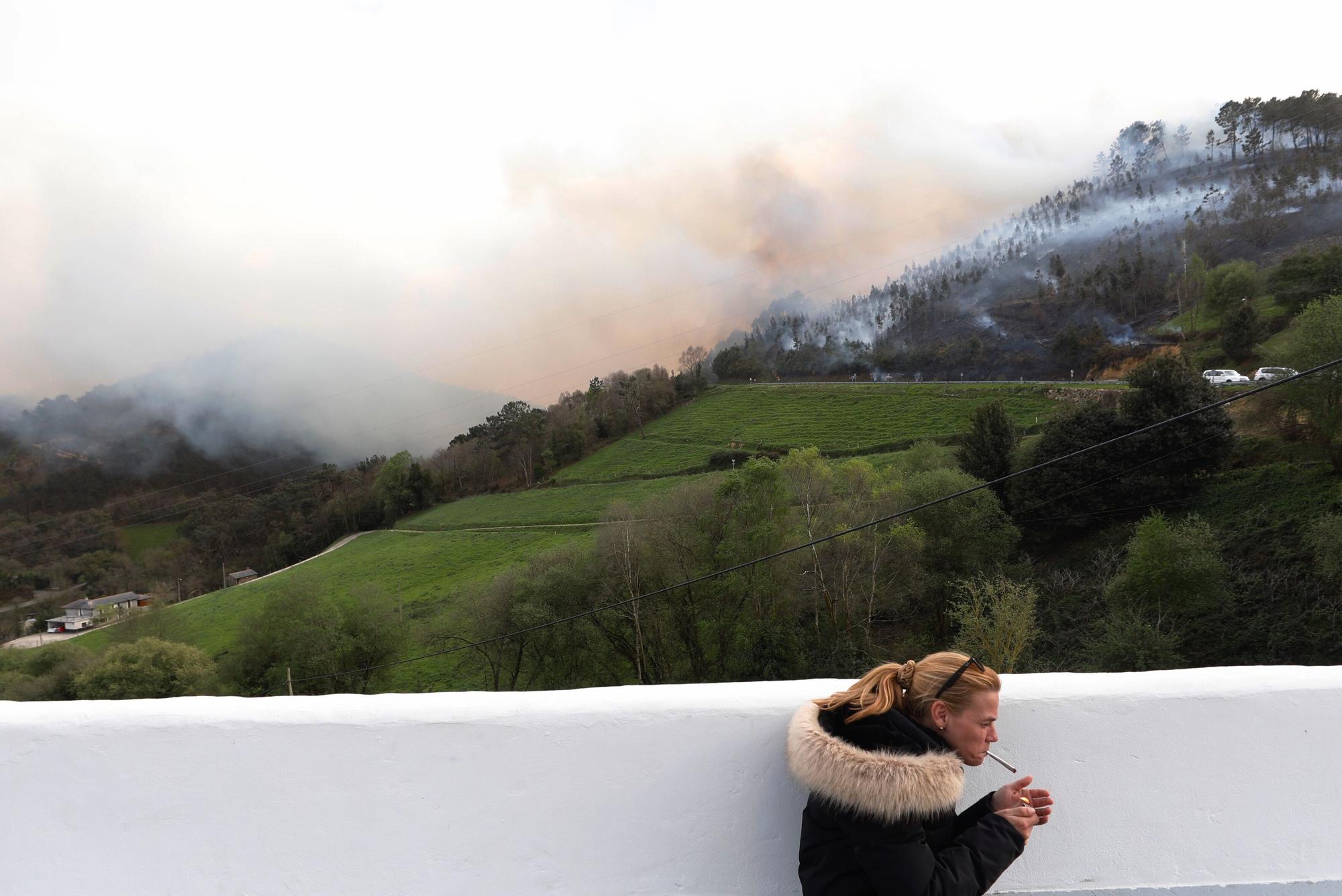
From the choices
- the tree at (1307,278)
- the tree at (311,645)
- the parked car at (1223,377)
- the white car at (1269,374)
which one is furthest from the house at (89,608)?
the tree at (1307,278)

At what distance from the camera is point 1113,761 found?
2025 millimetres

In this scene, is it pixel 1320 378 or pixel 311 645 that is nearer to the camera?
pixel 1320 378

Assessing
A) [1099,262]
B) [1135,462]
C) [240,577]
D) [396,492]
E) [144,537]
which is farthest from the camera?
[1099,262]

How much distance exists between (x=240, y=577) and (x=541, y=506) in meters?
34.4

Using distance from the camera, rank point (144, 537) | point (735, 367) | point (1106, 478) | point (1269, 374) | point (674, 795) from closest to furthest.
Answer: point (674, 795), point (1106, 478), point (1269, 374), point (735, 367), point (144, 537)

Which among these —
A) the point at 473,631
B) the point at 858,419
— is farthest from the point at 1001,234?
the point at 473,631

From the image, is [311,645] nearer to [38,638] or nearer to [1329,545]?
[1329,545]

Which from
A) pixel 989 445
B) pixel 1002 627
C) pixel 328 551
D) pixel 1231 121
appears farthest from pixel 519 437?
pixel 1231 121

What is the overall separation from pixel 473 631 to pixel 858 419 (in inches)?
1687

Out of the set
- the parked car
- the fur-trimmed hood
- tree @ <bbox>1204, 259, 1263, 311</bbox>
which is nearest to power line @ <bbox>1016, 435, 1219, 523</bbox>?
the parked car

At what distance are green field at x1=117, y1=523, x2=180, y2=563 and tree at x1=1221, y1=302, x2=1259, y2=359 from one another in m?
109

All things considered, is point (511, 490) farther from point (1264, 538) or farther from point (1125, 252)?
point (1125, 252)

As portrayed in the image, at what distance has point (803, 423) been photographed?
234 feet

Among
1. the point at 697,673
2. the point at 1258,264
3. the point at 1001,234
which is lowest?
the point at 697,673
